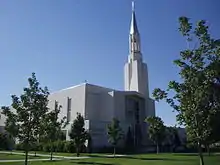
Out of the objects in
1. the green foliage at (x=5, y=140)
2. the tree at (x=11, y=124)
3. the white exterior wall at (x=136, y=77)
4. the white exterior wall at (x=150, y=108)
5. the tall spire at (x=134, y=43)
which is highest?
the tall spire at (x=134, y=43)

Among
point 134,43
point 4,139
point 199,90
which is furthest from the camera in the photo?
point 134,43

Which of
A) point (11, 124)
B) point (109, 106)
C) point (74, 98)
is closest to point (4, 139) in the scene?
point (11, 124)

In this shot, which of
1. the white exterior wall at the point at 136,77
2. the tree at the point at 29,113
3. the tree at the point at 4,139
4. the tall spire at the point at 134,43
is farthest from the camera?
the tall spire at the point at 134,43

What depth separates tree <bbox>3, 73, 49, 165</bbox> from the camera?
14836mm

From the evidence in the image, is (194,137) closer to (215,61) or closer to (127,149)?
(215,61)

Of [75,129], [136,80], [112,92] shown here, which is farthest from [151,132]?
[136,80]

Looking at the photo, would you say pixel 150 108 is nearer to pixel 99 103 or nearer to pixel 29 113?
pixel 99 103

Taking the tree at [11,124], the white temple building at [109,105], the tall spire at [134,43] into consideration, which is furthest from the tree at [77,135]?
the tall spire at [134,43]

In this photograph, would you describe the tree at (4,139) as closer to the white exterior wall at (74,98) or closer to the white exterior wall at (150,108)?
the white exterior wall at (74,98)

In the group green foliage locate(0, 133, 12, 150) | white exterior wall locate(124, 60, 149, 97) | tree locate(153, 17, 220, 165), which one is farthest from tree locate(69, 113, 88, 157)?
white exterior wall locate(124, 60, 149, 97)

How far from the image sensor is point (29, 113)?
49.1ft

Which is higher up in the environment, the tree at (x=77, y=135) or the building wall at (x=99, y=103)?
the building wall at (x=99, y=103)

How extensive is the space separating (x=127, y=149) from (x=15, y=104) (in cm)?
5432

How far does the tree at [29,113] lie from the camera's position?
1484 centimetres
